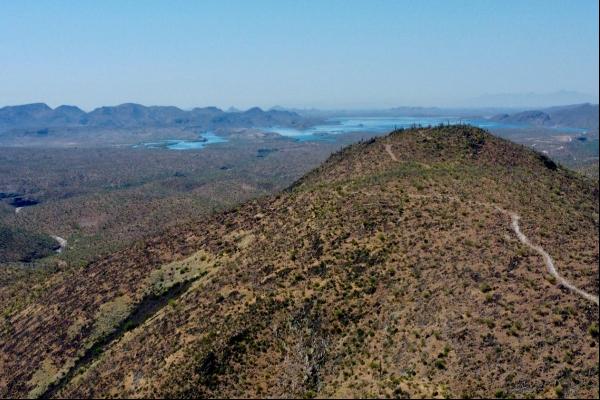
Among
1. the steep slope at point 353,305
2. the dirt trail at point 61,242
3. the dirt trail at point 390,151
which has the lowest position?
the dirt trail at point 61,242

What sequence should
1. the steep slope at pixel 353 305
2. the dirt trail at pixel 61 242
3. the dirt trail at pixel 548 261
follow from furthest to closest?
the dirt trail at pixel 61 242, the dirt trail at pixel 548 261, the steep slope at pixel 353 305

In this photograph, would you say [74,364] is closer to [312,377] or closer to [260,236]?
[260,236]

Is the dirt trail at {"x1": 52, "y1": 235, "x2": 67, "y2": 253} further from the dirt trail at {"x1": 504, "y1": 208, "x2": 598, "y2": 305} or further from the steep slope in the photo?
the dirt trail at {"x1": 504, "y1": 208, "x2": 598, "y2": 305}

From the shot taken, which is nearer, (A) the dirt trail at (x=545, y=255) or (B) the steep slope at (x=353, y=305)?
(B) the steep slope at (x=353, y=305)

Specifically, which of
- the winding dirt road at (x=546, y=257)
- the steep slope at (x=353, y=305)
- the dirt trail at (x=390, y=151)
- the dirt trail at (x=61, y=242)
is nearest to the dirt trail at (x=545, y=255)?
the winding dirt road at (x=546, y=257)

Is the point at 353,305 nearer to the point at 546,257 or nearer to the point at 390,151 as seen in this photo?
the point at 546,257

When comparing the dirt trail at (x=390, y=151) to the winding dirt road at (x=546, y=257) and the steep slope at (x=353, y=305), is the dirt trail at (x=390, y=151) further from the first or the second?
the winding dirt road at (x=546, y=257)

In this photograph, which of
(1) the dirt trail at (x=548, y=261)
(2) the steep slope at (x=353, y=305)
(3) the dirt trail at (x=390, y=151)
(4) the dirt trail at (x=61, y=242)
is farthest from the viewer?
(4) the dirt trail at (x=61, y=242)

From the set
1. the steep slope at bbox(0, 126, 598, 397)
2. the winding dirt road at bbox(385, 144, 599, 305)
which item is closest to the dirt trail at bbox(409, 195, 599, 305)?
the winding dirt road at bbox(385, 144, 599, 305)
